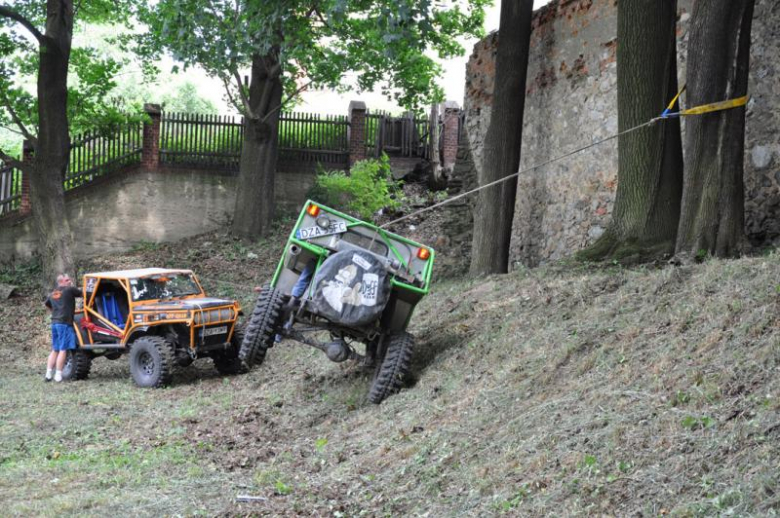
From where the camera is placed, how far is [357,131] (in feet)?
85.1

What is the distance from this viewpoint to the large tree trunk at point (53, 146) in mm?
19500

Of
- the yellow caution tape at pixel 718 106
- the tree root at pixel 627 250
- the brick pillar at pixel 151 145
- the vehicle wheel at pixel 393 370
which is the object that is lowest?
the vehicle wheel at pixel 393 370

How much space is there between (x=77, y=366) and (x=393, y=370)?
6.75 m

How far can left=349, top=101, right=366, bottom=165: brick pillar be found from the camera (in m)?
25.8

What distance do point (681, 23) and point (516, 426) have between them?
25.1 feet

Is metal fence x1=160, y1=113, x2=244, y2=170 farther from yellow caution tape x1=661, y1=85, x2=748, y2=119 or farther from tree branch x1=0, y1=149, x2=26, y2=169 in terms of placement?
yellow caution tape x1=661, y1=85, x2=748, y2=119

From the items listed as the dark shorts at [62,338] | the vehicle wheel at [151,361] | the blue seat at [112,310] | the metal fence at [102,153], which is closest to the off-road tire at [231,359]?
the vehicle wheel at [151,361]

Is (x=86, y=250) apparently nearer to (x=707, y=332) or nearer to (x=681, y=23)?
(x=681, y=23)

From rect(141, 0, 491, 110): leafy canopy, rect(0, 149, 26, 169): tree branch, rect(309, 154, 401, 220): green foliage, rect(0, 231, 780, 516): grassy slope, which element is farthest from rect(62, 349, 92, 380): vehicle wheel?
rect(309, 154, 401, 220): green foliage

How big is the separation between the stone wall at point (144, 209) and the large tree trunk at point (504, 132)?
11277mm

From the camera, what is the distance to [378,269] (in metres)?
9.99

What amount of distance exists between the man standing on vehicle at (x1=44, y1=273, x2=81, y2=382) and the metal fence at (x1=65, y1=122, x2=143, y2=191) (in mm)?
9495

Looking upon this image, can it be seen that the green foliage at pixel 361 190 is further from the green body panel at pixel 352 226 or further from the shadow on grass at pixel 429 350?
the green body panel at pixel 352 226

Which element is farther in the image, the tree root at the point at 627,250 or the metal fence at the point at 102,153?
the metal fence at the point at 102,153
